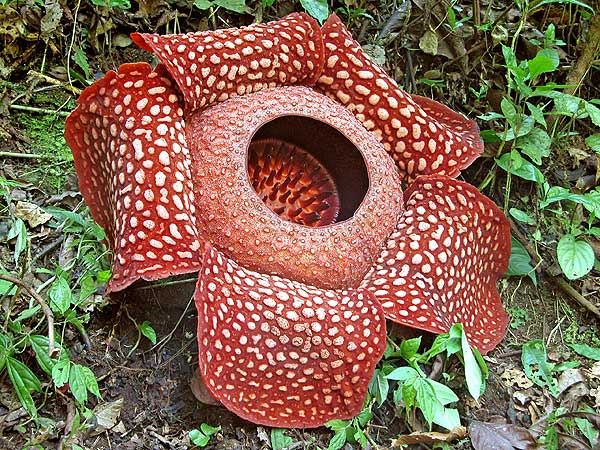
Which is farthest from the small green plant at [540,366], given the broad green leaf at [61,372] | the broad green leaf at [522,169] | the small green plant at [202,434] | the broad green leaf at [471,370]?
the broad green leaf at [61,372]

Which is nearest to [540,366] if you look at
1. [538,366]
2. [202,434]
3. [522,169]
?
[538,366]

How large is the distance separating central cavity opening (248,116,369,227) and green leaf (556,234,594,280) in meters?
1.02

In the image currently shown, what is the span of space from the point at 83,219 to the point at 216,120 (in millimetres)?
664

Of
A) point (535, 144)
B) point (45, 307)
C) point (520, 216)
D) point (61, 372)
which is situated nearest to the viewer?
point (61, 372)

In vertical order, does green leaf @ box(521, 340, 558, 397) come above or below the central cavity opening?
below

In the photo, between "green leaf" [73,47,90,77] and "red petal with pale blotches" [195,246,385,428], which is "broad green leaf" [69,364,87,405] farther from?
"green leaf" [73,47,90,77]

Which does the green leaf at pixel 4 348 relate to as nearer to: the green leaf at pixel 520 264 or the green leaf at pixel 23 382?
the green leaf at pixel 23 382

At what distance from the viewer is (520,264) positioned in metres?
3.53

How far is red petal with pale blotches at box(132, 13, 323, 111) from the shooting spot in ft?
8.98

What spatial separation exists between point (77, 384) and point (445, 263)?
140 centimetres

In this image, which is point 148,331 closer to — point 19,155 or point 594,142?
point 19,155

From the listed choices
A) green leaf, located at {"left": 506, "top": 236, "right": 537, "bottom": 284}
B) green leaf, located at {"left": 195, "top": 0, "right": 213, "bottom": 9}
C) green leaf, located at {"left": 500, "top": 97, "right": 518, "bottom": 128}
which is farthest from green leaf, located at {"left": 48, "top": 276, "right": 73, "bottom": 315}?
green leaf, located at {"left": 500, "top": 97, "right": 518, "bottom": 128}

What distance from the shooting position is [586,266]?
3.30m

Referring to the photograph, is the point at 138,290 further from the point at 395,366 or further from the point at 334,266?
the point at 395,366
